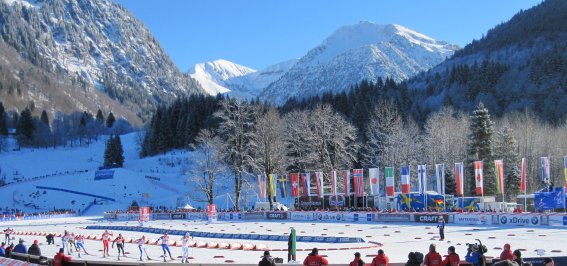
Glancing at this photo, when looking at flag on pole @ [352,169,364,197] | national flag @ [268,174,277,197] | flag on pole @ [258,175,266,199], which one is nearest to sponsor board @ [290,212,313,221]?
flag on pole @ [258,175,266,199]

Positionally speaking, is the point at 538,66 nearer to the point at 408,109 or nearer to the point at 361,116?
the point at 408,109

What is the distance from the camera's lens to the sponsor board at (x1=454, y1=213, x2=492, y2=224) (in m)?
43.8

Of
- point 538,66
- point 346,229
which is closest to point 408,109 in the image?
point 538,66

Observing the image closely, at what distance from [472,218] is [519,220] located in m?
3.65

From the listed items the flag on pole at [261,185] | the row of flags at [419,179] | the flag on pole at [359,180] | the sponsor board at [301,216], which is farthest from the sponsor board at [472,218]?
the flag on pole at [261,185]

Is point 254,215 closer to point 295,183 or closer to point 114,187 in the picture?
point 295,183

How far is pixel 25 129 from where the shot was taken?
536ft

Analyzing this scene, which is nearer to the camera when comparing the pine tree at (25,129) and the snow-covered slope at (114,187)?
the snow-covered slope at (114,187)

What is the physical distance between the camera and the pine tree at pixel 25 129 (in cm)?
16212

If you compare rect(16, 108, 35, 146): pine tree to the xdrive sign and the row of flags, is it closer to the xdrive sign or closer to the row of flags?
the row of flags

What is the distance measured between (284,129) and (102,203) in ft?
120

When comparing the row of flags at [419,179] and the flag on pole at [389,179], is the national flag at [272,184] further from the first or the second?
the flag on pole at [389,179]

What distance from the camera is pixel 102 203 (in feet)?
324

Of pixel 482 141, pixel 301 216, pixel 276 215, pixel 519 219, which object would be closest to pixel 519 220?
pixel 519 219
